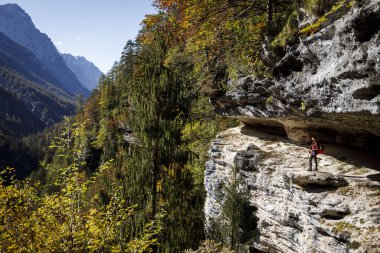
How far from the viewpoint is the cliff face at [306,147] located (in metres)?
7.66

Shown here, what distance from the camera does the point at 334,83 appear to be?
27.4 ft

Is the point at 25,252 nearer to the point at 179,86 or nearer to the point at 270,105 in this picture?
the point at 179,86

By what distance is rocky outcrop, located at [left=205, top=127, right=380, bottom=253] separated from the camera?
924 centimetres

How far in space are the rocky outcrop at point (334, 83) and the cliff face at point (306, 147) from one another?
0.03 metres

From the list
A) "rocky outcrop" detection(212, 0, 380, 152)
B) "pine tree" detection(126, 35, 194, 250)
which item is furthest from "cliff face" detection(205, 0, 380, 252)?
"pine tree" detection(126, 35, 194, 250)

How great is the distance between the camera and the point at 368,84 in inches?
286

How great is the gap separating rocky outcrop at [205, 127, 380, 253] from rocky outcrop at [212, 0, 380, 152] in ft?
4.38

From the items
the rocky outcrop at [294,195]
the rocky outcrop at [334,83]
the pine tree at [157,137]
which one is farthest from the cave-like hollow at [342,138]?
the pine tree at [157,137]

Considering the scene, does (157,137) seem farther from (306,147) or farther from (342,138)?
(342,138)

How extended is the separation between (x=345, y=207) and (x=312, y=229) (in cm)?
165

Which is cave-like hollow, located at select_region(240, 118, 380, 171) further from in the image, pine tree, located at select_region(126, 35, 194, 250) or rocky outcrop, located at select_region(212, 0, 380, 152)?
pine tree, located at select_region(126, 35, 194, 250)

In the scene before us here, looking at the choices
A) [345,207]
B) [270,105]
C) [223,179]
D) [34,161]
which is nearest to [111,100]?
[223,179]

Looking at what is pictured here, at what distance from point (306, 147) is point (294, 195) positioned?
3.21 meters

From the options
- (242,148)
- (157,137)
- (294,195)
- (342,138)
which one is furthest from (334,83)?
(242,148)
